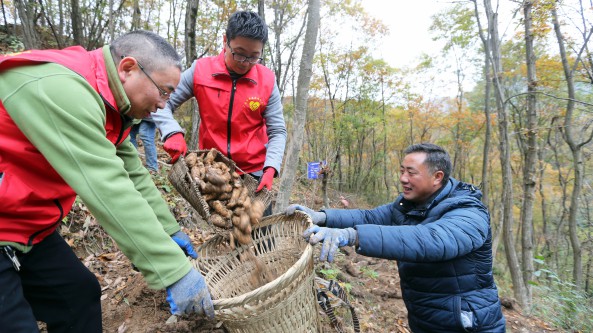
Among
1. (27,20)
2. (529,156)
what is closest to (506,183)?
(529,156)

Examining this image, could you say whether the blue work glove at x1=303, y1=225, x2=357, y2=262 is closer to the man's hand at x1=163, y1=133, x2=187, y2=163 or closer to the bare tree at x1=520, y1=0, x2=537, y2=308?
the man's hand at x1=163, y1=133, x2=187, y2=163

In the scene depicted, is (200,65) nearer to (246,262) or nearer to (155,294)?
(246,262)

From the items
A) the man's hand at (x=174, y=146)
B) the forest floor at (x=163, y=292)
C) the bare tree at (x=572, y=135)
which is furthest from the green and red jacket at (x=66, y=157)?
the bare tree at (x=572, y=135)

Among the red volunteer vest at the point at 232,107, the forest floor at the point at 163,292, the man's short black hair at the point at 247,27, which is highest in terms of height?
the man's short black hair at the point at 247,27

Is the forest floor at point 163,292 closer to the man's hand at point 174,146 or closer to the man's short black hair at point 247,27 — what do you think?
the man's hand at point 174,146

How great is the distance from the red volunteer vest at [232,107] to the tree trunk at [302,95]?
60 cm

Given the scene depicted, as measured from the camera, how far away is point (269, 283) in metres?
1.33

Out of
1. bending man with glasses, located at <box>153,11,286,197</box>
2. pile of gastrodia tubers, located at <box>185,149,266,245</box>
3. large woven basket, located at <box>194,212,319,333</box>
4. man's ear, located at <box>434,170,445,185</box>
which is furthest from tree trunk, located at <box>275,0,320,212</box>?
man's ear, located at <box>434,170,445,185</box>

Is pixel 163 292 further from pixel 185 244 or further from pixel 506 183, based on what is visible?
pixel 506 183

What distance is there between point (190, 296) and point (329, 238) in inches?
29.0

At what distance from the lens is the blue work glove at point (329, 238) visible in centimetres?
161

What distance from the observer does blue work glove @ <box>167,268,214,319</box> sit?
118cm

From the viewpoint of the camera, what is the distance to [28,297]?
1.40 meters

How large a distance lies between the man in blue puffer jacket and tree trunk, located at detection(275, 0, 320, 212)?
0.84 m
